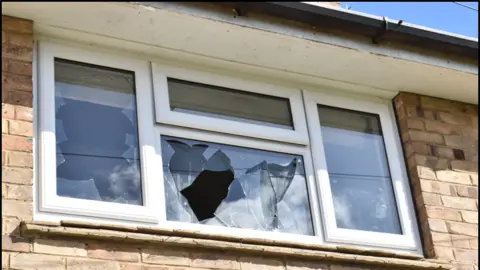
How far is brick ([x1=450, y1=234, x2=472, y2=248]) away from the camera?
564 cm

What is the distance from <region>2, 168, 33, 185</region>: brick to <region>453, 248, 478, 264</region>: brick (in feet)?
8.92

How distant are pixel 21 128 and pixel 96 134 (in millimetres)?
503

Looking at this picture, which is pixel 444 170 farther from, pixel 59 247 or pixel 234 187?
pixel 59 247

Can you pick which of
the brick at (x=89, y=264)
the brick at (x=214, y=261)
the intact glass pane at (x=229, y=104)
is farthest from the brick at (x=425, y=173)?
the brick at (x=89, y=264)

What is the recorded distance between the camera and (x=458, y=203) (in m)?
5.82

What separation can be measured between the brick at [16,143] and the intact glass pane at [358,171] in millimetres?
2008

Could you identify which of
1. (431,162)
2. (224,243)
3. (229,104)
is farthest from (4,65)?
(431,162)

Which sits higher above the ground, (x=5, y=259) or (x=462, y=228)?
(x=462, y=228)

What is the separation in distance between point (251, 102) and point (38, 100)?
4.76 feet

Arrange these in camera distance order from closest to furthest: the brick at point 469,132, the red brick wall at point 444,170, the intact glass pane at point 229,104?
the intact glass pane at point 229,104
the red brick wall at point 444,170
the brick at point 469,132

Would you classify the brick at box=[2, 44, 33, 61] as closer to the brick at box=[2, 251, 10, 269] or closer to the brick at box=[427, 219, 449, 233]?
the brick at box=[2, 251, 10, 269]

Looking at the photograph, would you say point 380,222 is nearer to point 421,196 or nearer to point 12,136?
point 421,196

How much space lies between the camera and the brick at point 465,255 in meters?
5.59

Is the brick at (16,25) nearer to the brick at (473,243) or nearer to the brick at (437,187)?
the brick at (437,187)
